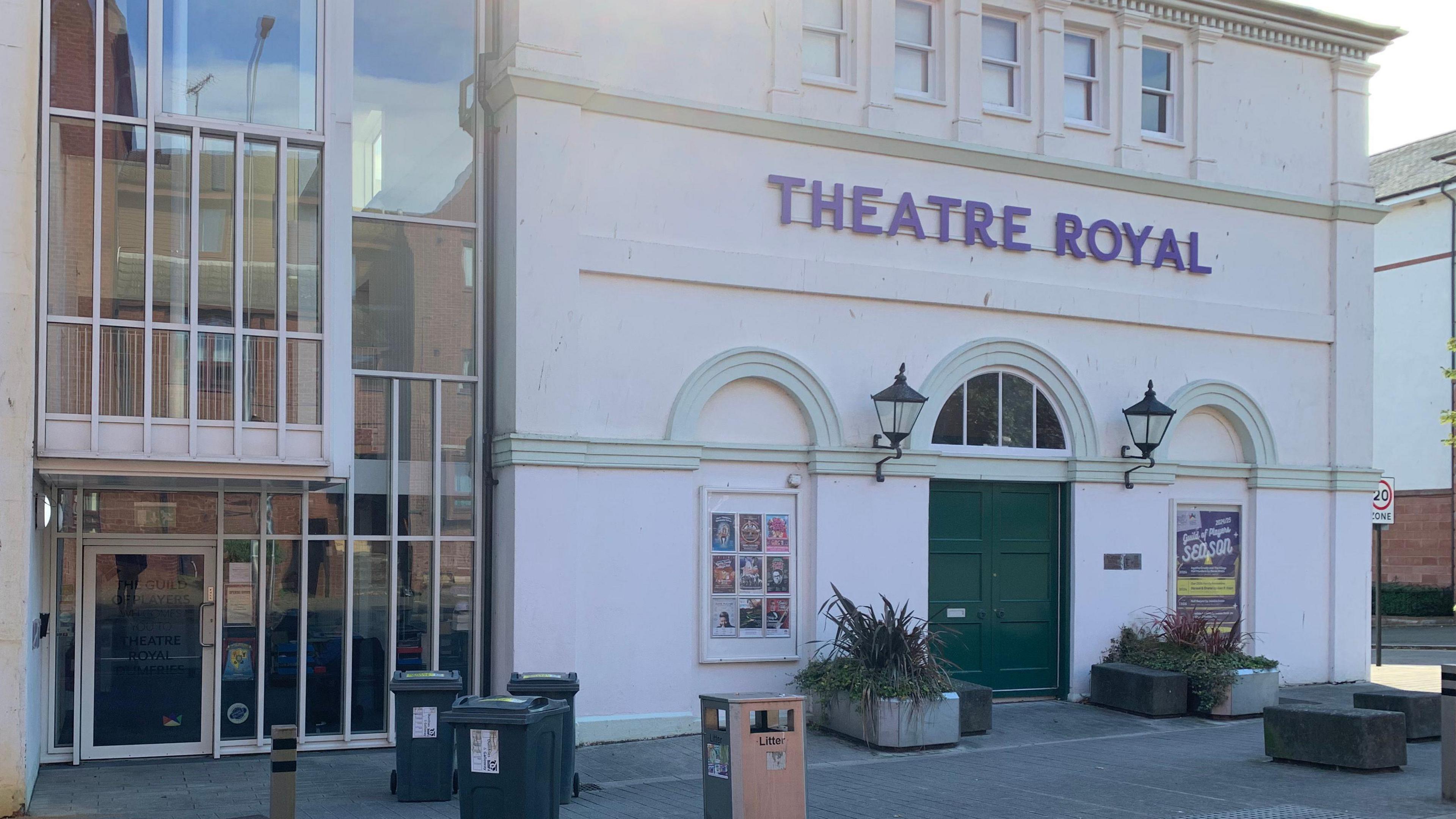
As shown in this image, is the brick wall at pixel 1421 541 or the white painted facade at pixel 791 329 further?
the brick wall at pixel 1421 541

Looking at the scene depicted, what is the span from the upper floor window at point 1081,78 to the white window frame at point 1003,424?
343 cm

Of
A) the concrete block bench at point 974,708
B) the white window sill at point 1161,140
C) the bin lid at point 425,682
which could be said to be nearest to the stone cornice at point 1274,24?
the white window sill at point 1161,140

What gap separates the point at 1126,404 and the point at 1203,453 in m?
1.50

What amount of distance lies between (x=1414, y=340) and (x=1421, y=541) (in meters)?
4.89

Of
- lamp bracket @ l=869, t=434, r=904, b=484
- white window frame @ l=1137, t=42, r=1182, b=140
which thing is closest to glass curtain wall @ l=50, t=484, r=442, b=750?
lamp bracket @ l=869, t=434, r=904, b=484

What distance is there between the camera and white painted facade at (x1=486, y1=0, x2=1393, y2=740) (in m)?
13.2

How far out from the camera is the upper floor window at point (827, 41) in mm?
14906

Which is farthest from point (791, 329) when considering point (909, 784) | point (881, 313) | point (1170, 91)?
point (1170, 91)

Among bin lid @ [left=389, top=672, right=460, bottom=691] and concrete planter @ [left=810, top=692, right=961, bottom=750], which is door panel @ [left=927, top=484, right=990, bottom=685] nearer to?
concrete planter @ [left=810, top=692, right=961, bottom=750]

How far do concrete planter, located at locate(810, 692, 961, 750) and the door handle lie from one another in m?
6.12

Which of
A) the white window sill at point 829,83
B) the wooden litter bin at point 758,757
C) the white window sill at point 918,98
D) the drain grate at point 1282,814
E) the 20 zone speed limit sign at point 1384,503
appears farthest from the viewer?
the 20 zone speed limit sign at point 1384,503

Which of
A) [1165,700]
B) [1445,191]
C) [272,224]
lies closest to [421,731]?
[272,224]

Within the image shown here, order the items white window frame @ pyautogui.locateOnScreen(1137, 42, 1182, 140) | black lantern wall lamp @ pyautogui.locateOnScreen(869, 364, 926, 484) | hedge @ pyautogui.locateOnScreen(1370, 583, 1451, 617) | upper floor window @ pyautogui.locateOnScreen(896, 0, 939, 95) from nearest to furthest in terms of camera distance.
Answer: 1. black lantern wall lamp @ pyautogui.locateOnScreen(869, 364, 926, 484)
2. upper floor window @ pyautogui.locateOnScreen(896, 0, 939, 95)
3. white window frame @ pyautogui.locateOnScreen(1137, 42, 1182, 140)
4. hedge @ pyautogui.locateOnScreen(1370, 583, 1451, 617)

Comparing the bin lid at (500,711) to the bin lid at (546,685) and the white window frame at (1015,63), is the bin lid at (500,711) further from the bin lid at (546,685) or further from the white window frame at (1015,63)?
the white window frame at (1015,63)
